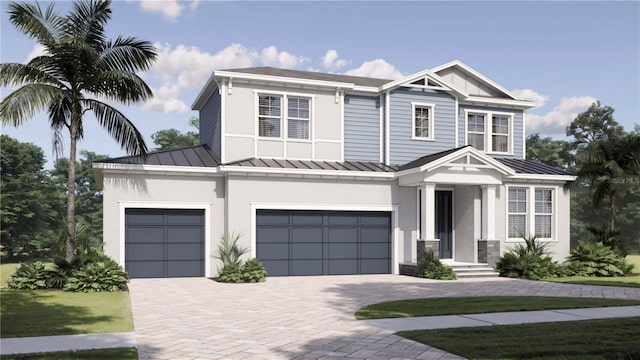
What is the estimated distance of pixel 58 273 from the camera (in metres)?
15.2

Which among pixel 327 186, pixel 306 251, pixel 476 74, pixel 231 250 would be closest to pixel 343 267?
pixel 306 251

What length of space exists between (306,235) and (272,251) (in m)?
1.33

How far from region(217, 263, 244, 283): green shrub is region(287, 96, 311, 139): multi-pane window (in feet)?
Answer: 17.8

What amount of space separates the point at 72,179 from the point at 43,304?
16.4 ft

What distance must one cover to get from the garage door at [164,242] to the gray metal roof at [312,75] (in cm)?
563

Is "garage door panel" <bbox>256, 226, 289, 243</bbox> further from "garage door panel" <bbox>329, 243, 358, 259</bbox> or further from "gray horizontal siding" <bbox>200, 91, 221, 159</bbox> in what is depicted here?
"gray horizontal siding" <bbox>200, 91, 221, 159</bbox>

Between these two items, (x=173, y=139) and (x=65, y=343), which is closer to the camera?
(x=65, y=343)

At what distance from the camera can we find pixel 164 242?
18.7m

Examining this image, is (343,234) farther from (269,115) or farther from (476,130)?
(476,130)

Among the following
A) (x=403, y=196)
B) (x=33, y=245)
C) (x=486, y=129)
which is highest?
(x=486, y=129)

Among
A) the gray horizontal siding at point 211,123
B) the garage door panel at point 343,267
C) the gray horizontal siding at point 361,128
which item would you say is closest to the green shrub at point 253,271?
the garage door panel at point 343,267

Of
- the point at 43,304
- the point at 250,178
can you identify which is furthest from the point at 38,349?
the point at 250,178

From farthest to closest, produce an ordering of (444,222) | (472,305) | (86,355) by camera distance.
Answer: (444,222) < (472,305) < (86,355)

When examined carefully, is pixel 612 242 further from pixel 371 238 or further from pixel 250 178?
pixel 250 178
